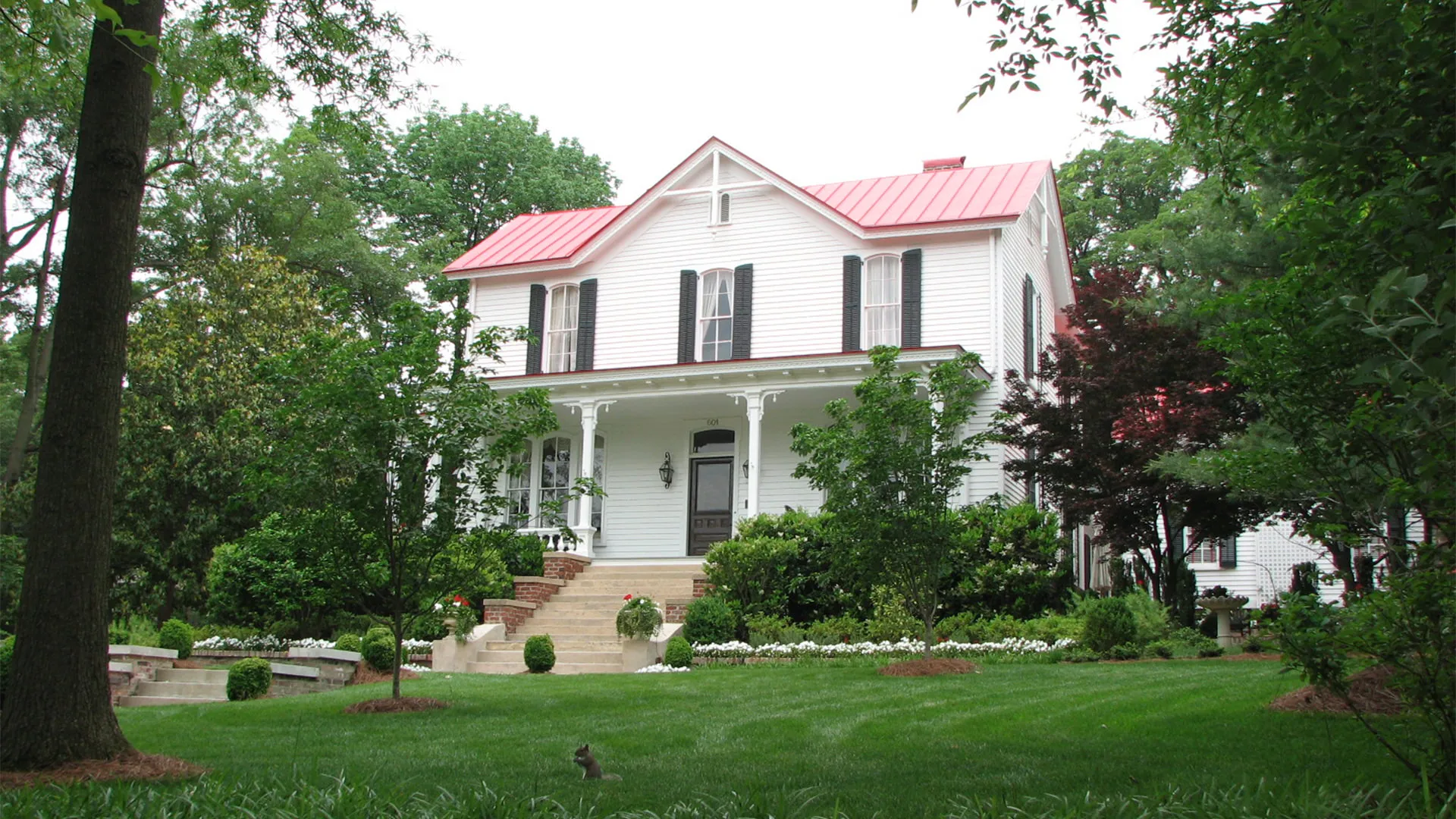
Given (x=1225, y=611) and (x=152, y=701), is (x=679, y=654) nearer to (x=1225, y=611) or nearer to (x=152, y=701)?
(x=152, y=701)

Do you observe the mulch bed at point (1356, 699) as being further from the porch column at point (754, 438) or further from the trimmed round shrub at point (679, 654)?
the porch column at point (754, 438)

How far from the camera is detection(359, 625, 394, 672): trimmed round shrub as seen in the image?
15273 millimetres

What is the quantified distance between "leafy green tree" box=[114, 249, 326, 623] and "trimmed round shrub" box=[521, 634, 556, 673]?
25.0ft

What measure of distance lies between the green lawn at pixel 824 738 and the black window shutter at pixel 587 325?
1135 centimetres

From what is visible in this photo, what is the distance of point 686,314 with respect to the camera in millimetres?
23312

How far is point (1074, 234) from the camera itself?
116ft

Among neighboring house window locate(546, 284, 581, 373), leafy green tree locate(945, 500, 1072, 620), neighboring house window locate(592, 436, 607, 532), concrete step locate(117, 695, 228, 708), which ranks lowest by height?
concrete step locate(117, 695, 228, 708)

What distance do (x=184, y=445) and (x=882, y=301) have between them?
11834 millimetres

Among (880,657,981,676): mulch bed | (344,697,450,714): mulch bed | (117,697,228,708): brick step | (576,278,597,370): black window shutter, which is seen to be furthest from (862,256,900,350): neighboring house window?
(344,697,450,714): mulch bed

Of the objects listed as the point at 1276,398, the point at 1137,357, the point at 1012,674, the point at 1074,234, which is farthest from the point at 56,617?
the point at 1074,234

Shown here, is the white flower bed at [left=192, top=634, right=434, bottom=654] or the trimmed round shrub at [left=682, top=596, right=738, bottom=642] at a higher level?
the trimmed round shrub at [left=682, top=596, right=738, bottom=642]

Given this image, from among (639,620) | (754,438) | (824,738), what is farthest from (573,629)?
(824,738)

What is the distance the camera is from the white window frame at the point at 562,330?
24.1 meters

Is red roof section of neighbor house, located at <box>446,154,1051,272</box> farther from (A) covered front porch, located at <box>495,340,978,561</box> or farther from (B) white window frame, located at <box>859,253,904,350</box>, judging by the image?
(A) covered front porch, located at <box>495,340,978,561</box>
